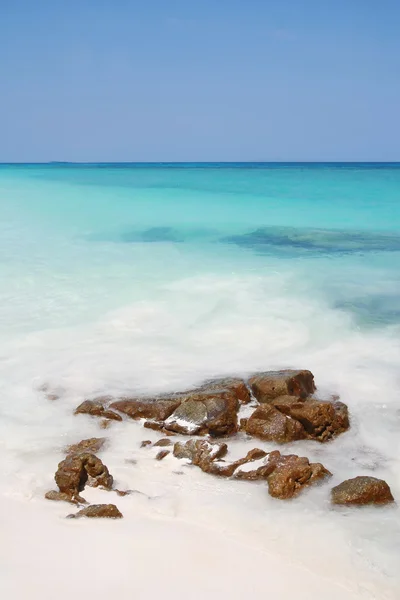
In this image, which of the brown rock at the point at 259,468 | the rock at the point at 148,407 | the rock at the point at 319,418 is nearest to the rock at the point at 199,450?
the brown rock at the point at 259,468

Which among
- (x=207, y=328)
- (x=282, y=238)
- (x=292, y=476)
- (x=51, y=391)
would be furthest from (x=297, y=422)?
(x=282, y=238)

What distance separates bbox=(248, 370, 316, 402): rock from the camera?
575 centimetres

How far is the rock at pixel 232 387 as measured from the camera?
585 cm

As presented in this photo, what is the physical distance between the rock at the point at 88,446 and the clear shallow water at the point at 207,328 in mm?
164

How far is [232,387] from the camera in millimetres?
5941

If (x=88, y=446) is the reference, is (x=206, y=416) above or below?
above

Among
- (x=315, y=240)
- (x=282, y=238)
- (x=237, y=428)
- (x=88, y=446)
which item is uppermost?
(x=237, y=428)

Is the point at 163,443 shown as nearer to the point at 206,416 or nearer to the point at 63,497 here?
the point at 206,416

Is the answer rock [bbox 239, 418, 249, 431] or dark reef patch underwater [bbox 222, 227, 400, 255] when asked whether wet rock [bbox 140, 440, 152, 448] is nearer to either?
rock [bbox 239, 418, 249, 431]

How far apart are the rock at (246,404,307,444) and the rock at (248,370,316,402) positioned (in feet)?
1.20

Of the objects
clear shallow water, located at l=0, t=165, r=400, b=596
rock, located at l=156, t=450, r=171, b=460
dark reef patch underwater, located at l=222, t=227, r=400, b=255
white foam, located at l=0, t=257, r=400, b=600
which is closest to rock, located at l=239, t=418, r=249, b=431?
white foam, located at l=0, t=257, r=400, b=600

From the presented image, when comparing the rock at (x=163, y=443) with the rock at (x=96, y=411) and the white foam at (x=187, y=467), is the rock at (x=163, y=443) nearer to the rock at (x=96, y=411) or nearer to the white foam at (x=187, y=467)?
the white foam at (x=187, y=467)

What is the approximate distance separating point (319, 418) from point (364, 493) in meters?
1.03

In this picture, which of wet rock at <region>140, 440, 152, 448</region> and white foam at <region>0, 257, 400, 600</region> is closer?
white foam at <region>0, 257, 400, 600</region>
